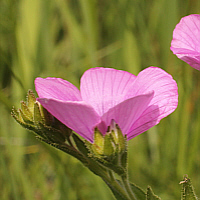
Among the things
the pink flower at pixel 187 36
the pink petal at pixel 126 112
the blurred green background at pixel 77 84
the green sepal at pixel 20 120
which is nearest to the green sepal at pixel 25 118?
the green sepal at pixel 20 120

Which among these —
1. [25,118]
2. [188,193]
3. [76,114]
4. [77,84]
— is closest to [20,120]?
[25,118]

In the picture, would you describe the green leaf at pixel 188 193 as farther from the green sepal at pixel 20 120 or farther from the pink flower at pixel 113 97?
the green sepal at pixel 20 120

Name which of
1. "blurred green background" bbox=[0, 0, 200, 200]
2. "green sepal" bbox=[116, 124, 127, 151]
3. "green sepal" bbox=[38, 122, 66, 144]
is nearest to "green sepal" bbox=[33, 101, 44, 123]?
"green sepal" bbox=[38, 122, 66, 144]

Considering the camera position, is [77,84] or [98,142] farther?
[77,84]

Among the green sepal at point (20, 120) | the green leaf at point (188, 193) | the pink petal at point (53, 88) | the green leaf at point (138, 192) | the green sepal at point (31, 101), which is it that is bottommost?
the green leaf at point (138, 192)

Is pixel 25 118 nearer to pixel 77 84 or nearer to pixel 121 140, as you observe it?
pixel 121 140

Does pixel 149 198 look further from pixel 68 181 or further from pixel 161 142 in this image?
pixel 161 142

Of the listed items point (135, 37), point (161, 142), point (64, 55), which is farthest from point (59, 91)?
point (64, 55)
